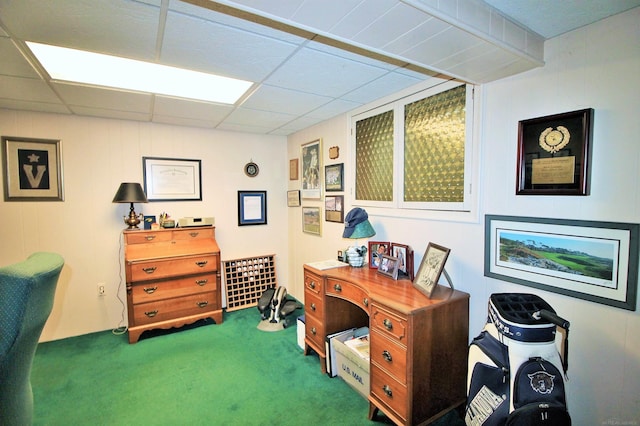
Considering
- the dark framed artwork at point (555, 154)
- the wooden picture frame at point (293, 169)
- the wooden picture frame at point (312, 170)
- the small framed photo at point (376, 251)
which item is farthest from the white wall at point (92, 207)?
the dark framed artwork at point (555, 154)

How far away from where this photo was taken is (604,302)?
1.44 metres

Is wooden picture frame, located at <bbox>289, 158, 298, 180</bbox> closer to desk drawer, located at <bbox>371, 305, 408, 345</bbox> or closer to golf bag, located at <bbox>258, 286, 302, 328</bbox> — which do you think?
golf bag, located at <bbox>258, 286, 302, 328</bbox>

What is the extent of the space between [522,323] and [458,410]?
1.23 metres

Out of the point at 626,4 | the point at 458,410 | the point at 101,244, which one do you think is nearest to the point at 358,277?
the point at 458,410

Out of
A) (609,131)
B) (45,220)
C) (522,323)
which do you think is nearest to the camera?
(522,323)

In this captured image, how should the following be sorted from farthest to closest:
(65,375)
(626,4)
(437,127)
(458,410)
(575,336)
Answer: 1. (65,375)
2. (437,127)
3. (458,410)
4. (575,336)
5. (626,4)

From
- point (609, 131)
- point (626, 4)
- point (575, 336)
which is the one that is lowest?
point (575, 336)

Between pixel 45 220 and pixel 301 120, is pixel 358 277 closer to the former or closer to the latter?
pixel 301 120

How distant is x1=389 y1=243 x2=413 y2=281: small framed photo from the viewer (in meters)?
2.33

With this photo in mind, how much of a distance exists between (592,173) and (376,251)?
1.49 m

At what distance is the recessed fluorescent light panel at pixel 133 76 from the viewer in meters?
1.93

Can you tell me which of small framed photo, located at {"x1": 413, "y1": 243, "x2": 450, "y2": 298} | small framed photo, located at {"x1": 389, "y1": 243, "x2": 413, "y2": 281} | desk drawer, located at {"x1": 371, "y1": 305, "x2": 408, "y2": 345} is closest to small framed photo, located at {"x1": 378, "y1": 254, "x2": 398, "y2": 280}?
small framed photo, located at {"x1": 389, "y1": 243, "x2": 413, "y2": 281}

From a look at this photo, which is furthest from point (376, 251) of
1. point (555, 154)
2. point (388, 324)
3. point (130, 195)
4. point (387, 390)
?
point (130, 195)

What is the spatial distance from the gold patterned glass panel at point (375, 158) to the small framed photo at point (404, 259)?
48 centimetres
